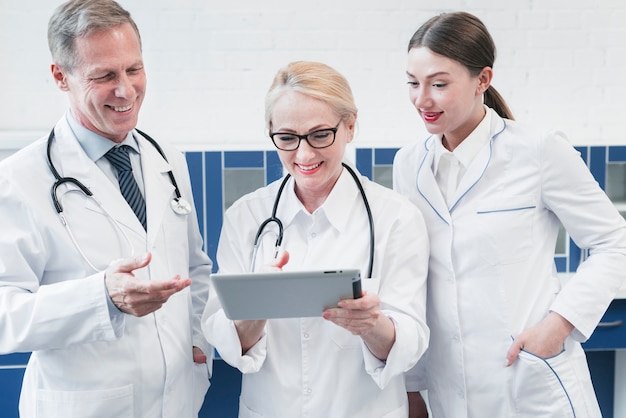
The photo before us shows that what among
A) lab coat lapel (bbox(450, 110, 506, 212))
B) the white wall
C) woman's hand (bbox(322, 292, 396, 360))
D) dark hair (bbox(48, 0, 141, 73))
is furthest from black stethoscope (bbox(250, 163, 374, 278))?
the white wall

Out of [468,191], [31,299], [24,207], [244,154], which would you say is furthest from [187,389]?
[244,154]

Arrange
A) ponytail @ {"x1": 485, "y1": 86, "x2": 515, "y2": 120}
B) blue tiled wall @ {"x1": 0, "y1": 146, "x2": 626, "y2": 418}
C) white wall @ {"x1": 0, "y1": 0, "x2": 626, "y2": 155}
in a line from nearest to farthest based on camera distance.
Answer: ponytail @ {"x1": 485, "y1": 86, "x2": 515, "y2": 120}
blue tiled wall @ {"x1": 0, "y1": 146, "x2": 626, "y2": 418}
white wall @ {"x1": 0, "y1": 0, "x2": 626, "y2": 155}

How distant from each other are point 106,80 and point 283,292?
587 millimetres

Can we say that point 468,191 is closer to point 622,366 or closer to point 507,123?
point 507,123

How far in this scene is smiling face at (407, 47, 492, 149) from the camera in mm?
1504

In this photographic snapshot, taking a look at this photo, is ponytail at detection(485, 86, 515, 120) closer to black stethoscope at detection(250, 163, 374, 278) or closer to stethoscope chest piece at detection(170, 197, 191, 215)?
black stethoscope at detection(250, 163, 374, 278)

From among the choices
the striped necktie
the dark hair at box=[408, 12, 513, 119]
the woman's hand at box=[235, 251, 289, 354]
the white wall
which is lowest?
the woman's hand at box=[235, 251, 289, 354]

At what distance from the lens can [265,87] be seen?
2980 millimetres

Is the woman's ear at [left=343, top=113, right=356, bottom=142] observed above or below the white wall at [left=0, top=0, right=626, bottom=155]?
below

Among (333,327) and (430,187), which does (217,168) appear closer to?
(430,187)

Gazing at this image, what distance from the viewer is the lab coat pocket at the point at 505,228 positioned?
1.49 metres

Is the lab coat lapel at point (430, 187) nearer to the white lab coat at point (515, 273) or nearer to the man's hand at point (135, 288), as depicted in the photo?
the white lab coat at point (515, 273)

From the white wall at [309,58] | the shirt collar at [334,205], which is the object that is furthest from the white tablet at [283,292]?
the white wall at [309,58]

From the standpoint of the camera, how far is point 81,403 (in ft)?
Answer: 4.32
